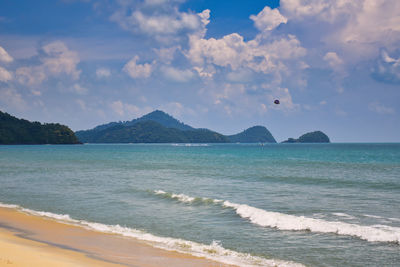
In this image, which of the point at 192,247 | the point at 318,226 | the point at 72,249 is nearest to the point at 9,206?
the point at 72,249

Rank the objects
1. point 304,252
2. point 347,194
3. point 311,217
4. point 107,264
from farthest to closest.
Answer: point 347,194 → point 311,217 → point 304,252 → point 107,264

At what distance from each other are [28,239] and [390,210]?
19.7m

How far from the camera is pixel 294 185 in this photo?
32719mm

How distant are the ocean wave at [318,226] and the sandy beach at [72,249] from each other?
6446 millimetres

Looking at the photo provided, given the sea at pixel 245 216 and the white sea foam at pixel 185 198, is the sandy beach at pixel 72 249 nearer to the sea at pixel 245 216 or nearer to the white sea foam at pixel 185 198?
the sea at pixel 245 216

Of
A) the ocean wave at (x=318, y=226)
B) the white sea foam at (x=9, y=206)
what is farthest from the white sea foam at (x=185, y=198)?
the white sea foam at (x=9, y=206)

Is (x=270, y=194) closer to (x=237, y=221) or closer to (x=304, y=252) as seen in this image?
(x=237, y=221)

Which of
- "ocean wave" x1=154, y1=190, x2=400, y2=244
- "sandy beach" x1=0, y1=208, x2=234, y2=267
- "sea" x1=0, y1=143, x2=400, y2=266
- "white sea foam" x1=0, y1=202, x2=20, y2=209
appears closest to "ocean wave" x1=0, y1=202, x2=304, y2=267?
"sea" x1=0, y1=143, x2=400, y2=266

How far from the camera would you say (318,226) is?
642 inches

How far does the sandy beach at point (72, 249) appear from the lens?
1084 cm

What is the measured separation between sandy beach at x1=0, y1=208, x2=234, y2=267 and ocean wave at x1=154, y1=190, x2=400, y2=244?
6446 millimetres

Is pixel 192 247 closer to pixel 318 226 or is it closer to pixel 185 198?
pixel 318 226

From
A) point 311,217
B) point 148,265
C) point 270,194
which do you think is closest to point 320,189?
point 270,194

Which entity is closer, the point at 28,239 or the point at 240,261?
the point at 240,261
